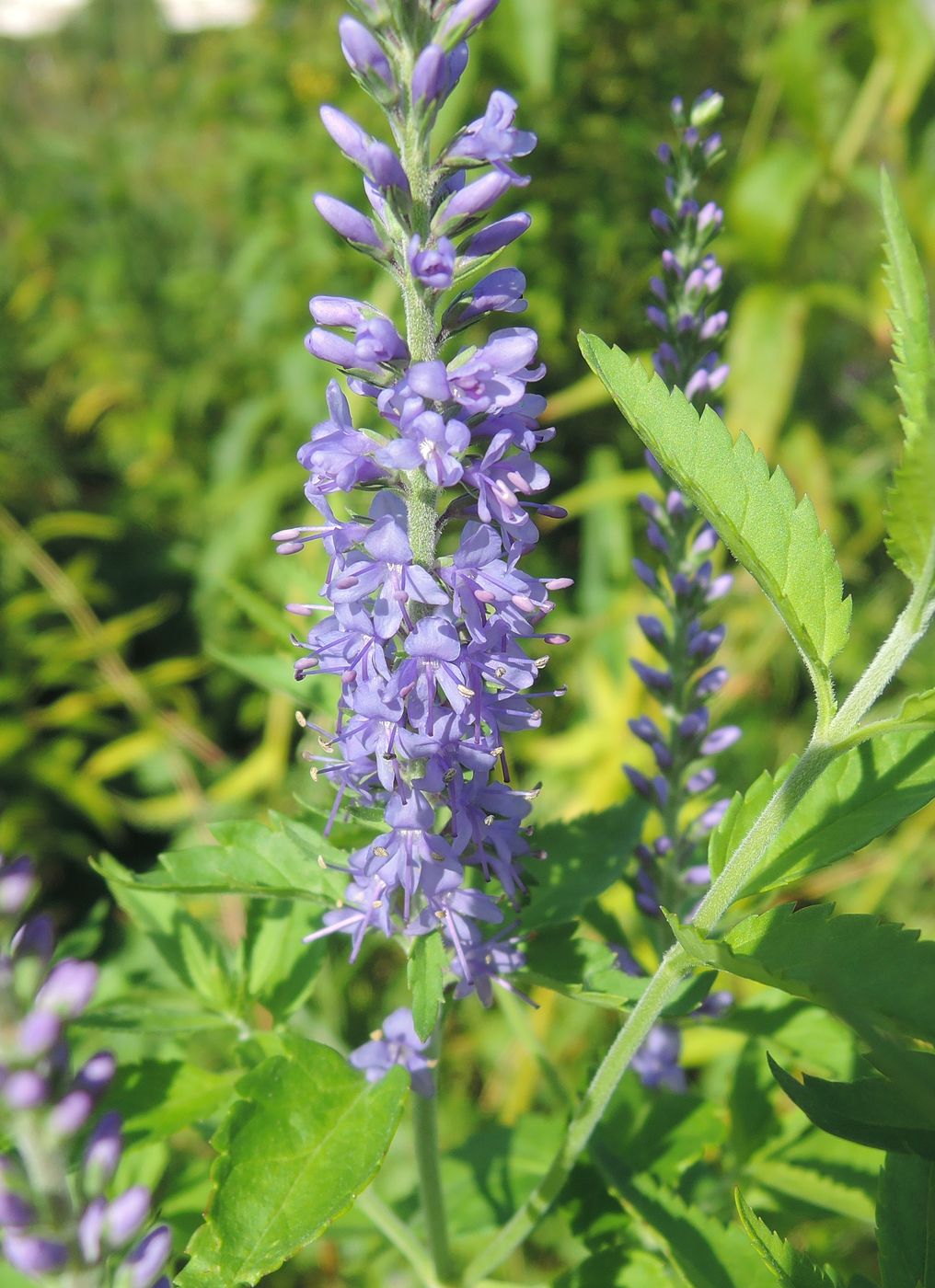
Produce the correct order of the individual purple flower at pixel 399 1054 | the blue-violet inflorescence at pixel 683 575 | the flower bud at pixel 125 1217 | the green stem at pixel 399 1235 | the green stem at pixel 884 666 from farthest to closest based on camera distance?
the blue-violet inflorescence at pixel 683 575 → the green stem at pixel 399 1235 → the individual purple flower at pixel 399 1054 → the green stem at pixel 884 666 → the flower bud at pixel 125 1217

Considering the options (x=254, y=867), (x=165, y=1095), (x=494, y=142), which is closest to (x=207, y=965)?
(x=165, y=1095)

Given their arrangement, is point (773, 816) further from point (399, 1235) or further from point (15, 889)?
point (399, 1235)

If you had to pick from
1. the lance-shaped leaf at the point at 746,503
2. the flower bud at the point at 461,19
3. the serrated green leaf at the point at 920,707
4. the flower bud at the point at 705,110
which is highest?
the flower bud at the point at 461,19

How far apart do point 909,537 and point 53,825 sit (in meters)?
4.66

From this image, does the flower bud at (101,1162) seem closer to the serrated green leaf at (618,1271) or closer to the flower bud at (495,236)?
the serrated green leaf at (618,1271)

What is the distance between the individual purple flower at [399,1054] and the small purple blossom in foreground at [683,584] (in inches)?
22.6

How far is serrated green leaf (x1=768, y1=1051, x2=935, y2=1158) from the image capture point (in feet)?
3.82

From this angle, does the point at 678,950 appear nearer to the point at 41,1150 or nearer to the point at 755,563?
the point at 755,563

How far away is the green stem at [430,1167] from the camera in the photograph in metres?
1.61

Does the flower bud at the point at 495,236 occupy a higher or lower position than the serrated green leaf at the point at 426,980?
higher

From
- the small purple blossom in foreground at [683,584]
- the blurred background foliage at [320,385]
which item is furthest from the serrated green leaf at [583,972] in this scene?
the blurred background foliage at [320,385]

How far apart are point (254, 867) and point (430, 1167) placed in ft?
1.86

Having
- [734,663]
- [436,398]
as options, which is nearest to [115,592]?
[734,663]

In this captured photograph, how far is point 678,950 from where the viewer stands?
1.31 meters
